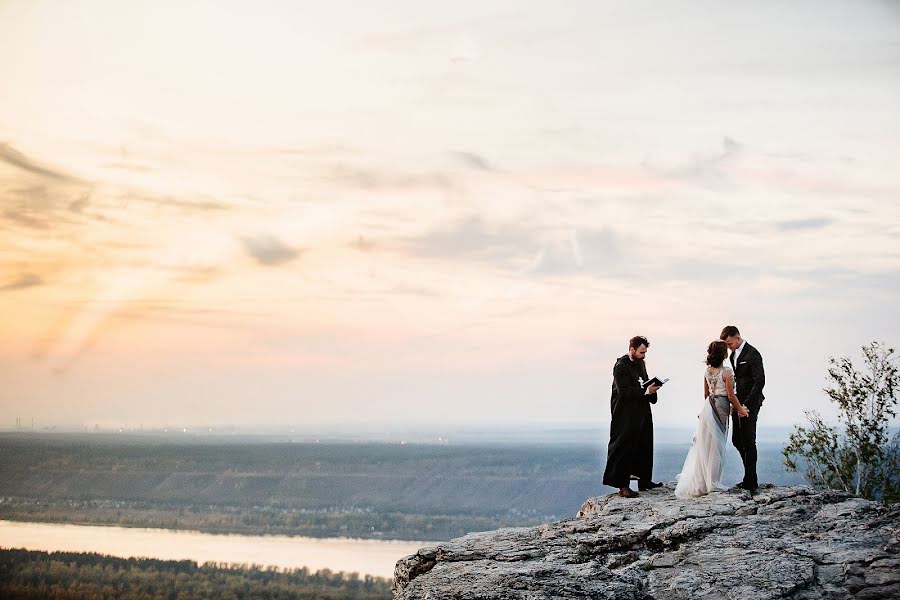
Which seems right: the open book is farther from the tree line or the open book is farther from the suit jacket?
the tree line

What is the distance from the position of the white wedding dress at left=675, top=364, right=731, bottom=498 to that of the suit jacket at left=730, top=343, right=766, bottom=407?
0.74 ft

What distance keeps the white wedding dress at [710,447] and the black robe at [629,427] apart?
89cm

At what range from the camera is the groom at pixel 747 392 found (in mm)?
15352

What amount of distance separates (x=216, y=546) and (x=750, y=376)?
5850 inches

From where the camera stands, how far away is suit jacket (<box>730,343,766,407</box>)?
1533 centimetres

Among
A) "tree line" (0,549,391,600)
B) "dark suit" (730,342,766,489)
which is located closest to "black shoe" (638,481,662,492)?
"dark suit" (730,342,766,489)

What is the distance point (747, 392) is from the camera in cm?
1545

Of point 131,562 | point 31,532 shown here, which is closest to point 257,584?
point 131,562

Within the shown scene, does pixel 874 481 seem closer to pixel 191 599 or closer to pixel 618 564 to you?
pixel 618 564

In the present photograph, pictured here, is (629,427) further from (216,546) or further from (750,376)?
(216,546)

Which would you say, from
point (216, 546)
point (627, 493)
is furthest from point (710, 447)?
point (216, 546)

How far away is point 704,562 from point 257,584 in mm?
111791

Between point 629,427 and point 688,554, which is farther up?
point 629,427

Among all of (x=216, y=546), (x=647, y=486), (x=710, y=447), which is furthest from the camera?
(x=216, y=546)
